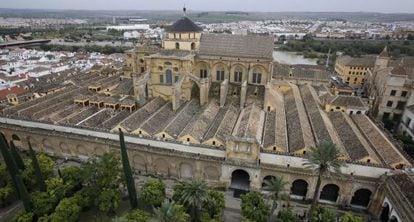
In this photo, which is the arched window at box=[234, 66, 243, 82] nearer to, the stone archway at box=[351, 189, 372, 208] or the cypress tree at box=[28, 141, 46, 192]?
the stone archway at box=[351, 189, 372, 208]

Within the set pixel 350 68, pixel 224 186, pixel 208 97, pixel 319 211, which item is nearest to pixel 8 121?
pixel 208 97

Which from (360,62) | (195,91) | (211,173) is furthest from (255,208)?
(360,62)

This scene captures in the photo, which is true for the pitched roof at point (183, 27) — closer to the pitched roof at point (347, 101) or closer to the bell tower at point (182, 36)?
the bell tower at point (182, 36)

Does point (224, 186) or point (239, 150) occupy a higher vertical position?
point (239, 150)

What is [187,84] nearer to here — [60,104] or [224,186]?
[224,186]

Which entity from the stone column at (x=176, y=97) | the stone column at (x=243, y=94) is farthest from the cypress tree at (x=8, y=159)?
the stone column at (x=243, y=94)

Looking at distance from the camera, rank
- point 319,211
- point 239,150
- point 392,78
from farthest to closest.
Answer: point 392,78
point 239,150
point 319,211
